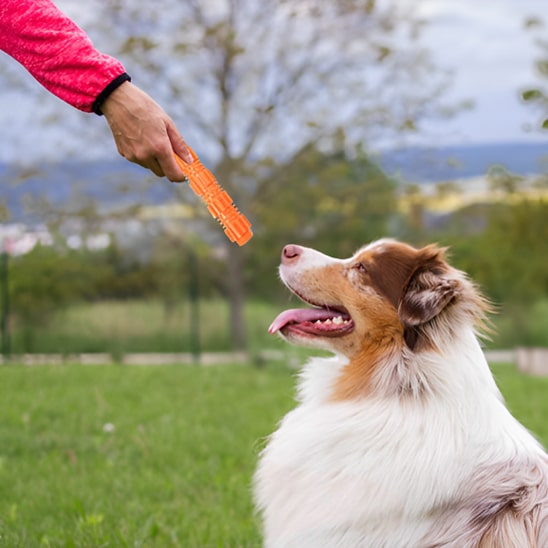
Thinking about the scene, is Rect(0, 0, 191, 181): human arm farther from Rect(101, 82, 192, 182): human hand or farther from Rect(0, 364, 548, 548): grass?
Rect(0, 364, 548, 548): grass

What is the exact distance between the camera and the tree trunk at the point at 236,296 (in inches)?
750

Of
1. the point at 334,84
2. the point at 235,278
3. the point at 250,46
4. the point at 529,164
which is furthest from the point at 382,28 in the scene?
the point at 235,278

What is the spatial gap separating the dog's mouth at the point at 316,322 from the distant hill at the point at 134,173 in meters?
13.9

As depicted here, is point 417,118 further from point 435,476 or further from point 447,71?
point 435,476

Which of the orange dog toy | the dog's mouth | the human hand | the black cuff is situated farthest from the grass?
the black cuff

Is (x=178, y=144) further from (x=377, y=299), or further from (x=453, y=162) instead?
(x=453, y=162)

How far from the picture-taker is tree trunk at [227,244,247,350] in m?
19.1

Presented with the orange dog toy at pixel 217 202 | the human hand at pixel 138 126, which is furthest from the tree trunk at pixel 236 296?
the human hand at pixel 138 126

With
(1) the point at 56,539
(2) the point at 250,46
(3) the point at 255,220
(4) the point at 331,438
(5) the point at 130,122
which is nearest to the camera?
(5) the point at 130,122

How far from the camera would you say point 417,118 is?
19.0 metres

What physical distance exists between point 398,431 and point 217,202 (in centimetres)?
124

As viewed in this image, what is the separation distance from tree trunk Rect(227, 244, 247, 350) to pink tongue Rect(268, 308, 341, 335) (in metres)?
14.8

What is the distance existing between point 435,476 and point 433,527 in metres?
0.20

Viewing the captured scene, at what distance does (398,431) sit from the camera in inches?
144
